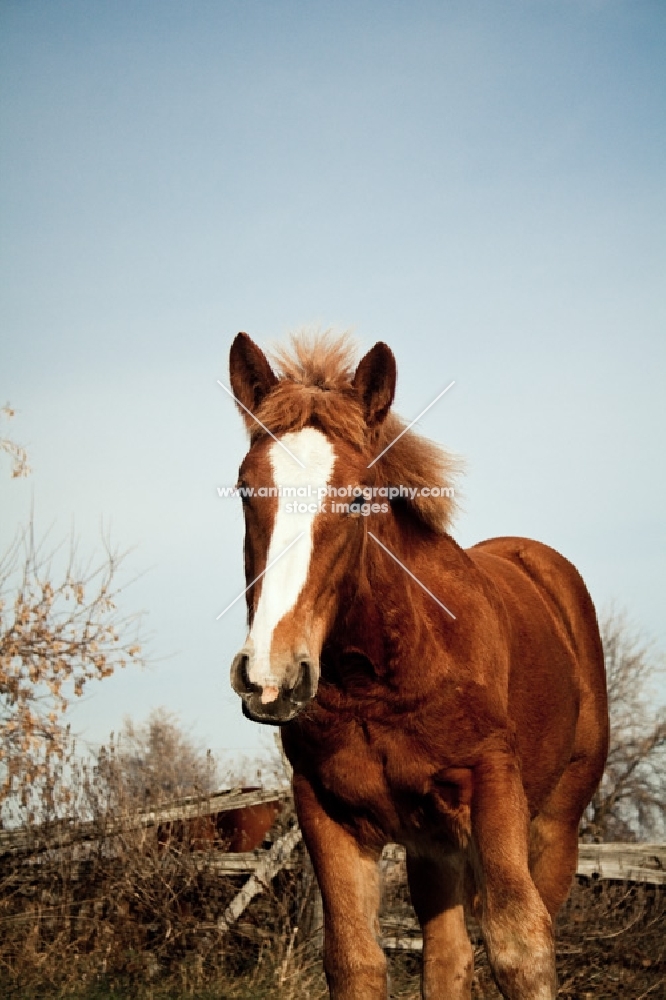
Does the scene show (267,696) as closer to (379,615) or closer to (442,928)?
(379,615)

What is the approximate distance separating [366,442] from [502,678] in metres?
1.34

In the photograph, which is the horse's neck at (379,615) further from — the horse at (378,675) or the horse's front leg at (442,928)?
the horse's front leg at (442,928)

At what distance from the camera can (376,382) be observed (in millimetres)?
4332

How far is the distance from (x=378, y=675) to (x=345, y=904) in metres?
0.97

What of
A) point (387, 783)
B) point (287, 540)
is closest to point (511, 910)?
point (387, 783)

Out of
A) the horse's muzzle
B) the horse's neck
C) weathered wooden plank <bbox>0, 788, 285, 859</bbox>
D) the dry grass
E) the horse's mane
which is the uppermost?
the horse's mane

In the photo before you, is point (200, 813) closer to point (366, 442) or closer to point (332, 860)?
point (332, 860)

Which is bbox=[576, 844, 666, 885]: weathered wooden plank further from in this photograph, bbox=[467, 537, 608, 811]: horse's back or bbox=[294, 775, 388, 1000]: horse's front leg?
bbox=[294, 775, 388, 1000]: horse's front leg

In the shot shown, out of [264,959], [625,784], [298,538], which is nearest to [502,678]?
[298,538]

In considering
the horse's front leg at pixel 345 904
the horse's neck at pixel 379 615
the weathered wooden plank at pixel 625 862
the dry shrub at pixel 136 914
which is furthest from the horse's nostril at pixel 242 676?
the weathered wooden plank at pixel 625 862

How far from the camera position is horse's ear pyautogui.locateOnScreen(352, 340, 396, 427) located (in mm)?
4289

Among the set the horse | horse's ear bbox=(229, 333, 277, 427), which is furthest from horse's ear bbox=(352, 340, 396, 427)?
horse's ear bbox=(229, 333, 277, 427)

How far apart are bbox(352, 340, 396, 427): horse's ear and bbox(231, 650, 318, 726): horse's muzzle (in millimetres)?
1341

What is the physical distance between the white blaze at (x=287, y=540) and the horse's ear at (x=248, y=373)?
1.80ft
